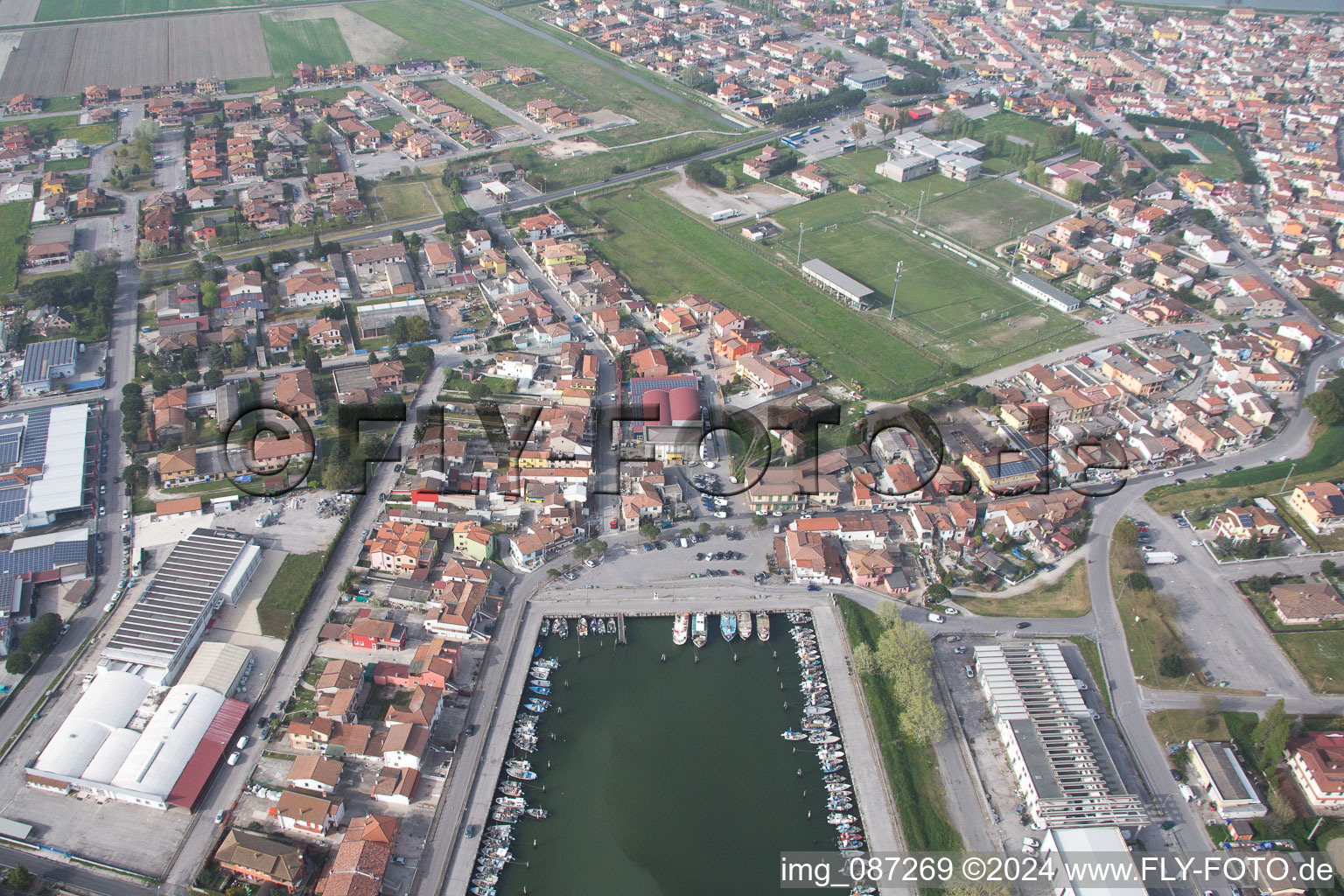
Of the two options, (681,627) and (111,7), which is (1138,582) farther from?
(111,7)

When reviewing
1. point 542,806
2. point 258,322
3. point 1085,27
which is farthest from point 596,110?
point 542,806

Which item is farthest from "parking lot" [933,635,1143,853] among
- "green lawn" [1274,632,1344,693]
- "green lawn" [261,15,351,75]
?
"green lawn" [261,15,351,75]

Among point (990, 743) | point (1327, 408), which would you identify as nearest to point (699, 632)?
point (990, 743)

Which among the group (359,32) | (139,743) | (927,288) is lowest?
(139,743)

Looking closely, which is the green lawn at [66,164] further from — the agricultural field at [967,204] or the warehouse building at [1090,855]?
the warehouse building at [1090,855]

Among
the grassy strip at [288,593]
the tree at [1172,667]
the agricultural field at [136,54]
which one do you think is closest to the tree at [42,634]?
the grassy strip at [288,593]

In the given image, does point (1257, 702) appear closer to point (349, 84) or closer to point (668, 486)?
point (668, 486)

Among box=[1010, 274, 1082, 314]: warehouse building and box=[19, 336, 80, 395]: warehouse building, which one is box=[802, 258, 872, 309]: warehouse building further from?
box=[19, 336, 80, 395]: warehouse building
